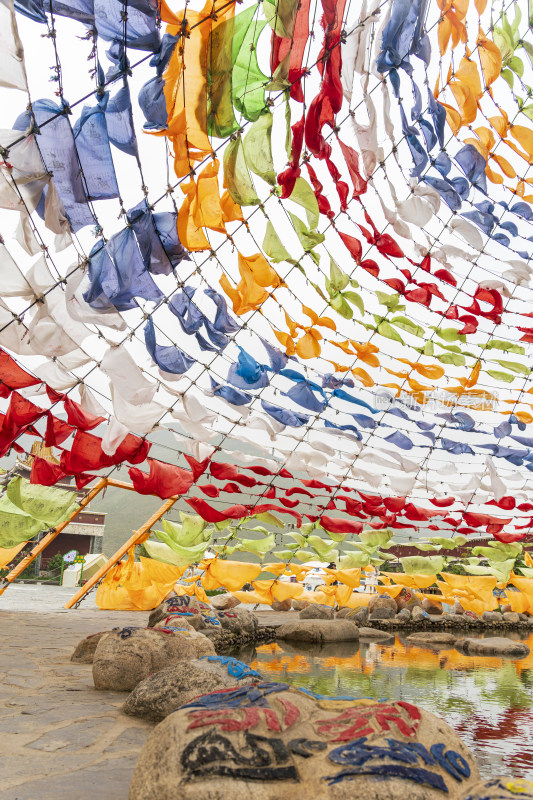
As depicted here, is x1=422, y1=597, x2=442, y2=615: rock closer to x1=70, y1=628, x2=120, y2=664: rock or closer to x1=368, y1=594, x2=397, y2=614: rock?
x1=368, y1=594, x2=397, y2=614: rock

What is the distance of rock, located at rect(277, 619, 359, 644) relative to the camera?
14.4m

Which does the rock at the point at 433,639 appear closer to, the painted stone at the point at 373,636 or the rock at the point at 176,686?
the painted stone at the point at 373,636

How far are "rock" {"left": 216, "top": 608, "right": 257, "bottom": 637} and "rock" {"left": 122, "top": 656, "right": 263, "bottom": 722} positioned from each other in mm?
7626

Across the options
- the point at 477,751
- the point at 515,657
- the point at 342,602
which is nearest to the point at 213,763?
the point at 477,751

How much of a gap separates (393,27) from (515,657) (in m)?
13.5

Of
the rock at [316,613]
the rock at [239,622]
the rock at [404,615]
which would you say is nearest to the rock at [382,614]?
the rock at [404,615]

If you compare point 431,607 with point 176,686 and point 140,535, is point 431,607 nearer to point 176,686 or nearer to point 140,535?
point 140,535

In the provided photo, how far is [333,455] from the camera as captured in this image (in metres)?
11.4

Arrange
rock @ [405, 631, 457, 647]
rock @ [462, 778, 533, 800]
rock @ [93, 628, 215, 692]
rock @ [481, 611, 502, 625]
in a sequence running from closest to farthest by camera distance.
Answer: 1. rock @ [462, 778, 533, 800]
2. rock @ [93, 628, 215, 692]
3. rock @ [405, 631, 457, 647]
4. rock @ [481, 611, 502, 625]

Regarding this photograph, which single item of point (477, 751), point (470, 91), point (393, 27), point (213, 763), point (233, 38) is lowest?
point (477, 751)

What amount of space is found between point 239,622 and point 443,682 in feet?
15.5

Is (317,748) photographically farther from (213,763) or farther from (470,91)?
(470,91)

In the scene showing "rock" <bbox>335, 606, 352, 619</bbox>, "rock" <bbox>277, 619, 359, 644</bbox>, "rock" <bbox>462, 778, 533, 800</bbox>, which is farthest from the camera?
"rock" <bbox>335, 606, 352, 619</bbox>

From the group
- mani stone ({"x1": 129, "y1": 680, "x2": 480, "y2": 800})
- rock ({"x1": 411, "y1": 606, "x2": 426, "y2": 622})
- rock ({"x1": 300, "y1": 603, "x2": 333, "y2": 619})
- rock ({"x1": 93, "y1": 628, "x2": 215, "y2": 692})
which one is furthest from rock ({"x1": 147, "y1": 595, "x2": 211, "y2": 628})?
rock ({"x1": 411, "y1": 606, "x2": 426, "y2": 622})
